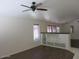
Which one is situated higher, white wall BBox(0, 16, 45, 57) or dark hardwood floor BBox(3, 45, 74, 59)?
white wall BBox(0, 16, 45, 57)

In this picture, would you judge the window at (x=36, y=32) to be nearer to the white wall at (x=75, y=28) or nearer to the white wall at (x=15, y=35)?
the white wall at (x=15, y=35)

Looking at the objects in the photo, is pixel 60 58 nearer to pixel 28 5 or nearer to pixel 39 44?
pixel 28 5

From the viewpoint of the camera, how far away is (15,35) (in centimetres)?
649

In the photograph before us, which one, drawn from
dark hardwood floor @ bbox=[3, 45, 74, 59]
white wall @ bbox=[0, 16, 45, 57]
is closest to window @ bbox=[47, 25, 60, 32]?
white wall @ bbox=[0, 16, 45, 57]

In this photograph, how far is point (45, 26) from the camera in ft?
32.1

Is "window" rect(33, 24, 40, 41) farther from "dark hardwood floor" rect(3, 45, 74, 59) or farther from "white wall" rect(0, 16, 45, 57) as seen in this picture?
"dark hardwood floor" rect(3, 45, 74, 59)

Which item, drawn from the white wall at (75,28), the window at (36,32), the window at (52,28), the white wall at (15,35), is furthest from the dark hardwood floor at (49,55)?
the white wall at (75,28)

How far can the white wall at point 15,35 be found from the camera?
565 cm

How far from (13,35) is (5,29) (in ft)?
2.45

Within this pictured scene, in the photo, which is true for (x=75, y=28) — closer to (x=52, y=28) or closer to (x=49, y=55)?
(x=52, y=28)

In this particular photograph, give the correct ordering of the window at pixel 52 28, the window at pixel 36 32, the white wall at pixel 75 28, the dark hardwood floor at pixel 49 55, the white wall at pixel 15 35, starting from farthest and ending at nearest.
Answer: the white wall at pixel 75 28 → the window at pixel 52 28 → the window at pixel 36 32 → the white wall at pixel 15 35 → the dark hardwood floor at pixel 49 55

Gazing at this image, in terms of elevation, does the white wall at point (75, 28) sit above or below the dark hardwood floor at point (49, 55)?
above

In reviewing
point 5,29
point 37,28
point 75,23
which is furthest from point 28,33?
point 75,23

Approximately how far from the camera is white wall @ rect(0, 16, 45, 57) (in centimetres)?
565
